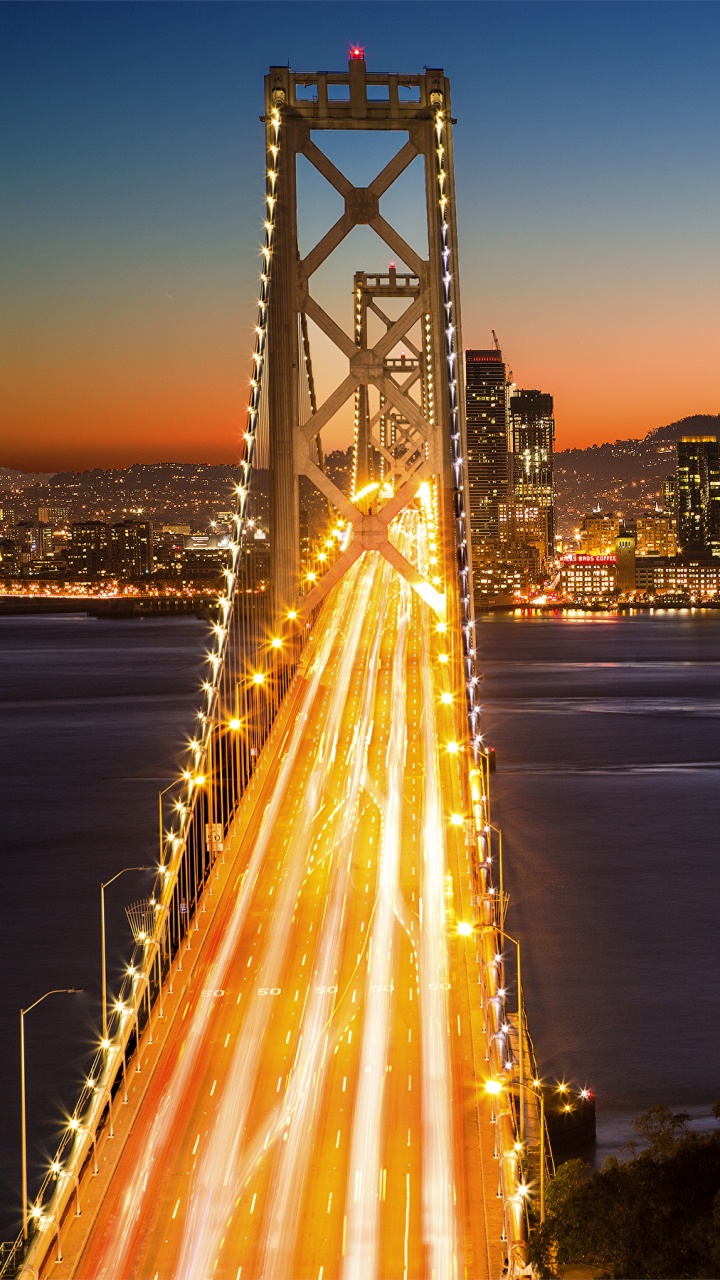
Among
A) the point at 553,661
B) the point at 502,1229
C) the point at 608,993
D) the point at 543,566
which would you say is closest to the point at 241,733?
the point at 608,993

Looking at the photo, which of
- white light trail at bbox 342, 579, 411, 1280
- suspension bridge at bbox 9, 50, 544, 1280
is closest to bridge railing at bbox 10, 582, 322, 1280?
suspension bridge at bbox 9, 50, 544, 1280

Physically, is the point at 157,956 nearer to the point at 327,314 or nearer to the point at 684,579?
the point at 327,314

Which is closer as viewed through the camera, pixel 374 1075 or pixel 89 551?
pixel 374 1075

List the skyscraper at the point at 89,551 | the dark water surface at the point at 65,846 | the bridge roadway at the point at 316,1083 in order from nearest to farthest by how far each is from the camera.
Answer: the bridge roadway at the point at 316,1083, the dark water surface at the point at 65,846, the skyscraper at the point at 89,551

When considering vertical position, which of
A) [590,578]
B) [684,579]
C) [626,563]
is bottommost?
[684,579]

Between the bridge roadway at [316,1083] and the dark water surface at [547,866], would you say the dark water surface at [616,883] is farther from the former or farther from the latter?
the bridge roadway at [316,1083]

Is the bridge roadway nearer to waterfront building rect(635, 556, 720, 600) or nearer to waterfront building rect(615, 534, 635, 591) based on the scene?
waterfront building rect(615, 534, 635, 591)

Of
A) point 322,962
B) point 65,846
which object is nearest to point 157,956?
point 322,962

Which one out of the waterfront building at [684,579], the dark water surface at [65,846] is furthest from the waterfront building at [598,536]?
the dark water surface at [65,846]
